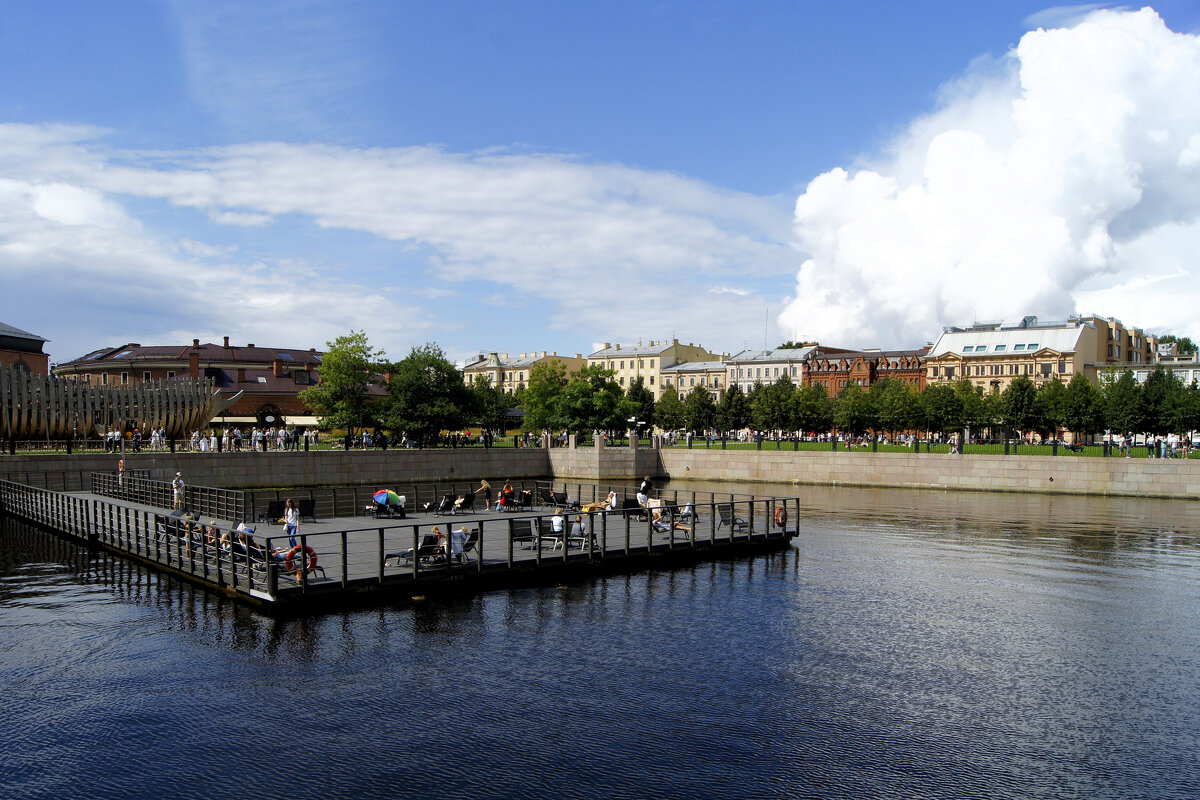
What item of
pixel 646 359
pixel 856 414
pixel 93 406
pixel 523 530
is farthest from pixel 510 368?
pixel 523 530

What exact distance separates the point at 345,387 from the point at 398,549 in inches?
2470

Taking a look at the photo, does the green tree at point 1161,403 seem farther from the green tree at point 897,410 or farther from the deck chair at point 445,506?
the deck chair at point 445,506

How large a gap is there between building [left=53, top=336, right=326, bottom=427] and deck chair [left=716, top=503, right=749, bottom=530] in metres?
81.3

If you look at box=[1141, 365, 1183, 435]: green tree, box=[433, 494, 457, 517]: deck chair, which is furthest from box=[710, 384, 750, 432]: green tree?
box=[433, 494, 457, 517]: deck chair

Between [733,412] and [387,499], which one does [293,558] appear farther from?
[733,412]

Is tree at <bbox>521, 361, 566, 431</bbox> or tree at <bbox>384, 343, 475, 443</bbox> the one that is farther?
tree at <bbox>521, 361, 566, 431</bbox>

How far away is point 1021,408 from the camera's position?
316 feet

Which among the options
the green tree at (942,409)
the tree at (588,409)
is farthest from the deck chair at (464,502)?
the green tree at (942,409)

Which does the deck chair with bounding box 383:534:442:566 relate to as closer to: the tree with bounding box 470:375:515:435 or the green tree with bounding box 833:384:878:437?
the tree with bounding box 470:375:515:435

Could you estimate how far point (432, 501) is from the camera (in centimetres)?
3253

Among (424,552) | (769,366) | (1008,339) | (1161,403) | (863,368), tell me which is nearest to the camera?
(424,552)

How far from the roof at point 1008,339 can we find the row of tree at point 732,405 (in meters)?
16.2

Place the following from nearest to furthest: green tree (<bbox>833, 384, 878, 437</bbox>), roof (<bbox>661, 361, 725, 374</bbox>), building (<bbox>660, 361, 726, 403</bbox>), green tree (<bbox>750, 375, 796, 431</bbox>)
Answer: green tree (<bbox>833, 384, 878, 437</bbox>) < green tree (<bbox>750, 375, 796, 431</bbox>) < building (<bbox>660, 361, 726, 403</bbox>) < roof (<bbox>661, 361, 725, 374</bbox>)

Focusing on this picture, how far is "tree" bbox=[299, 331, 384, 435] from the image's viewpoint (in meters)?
81.6
